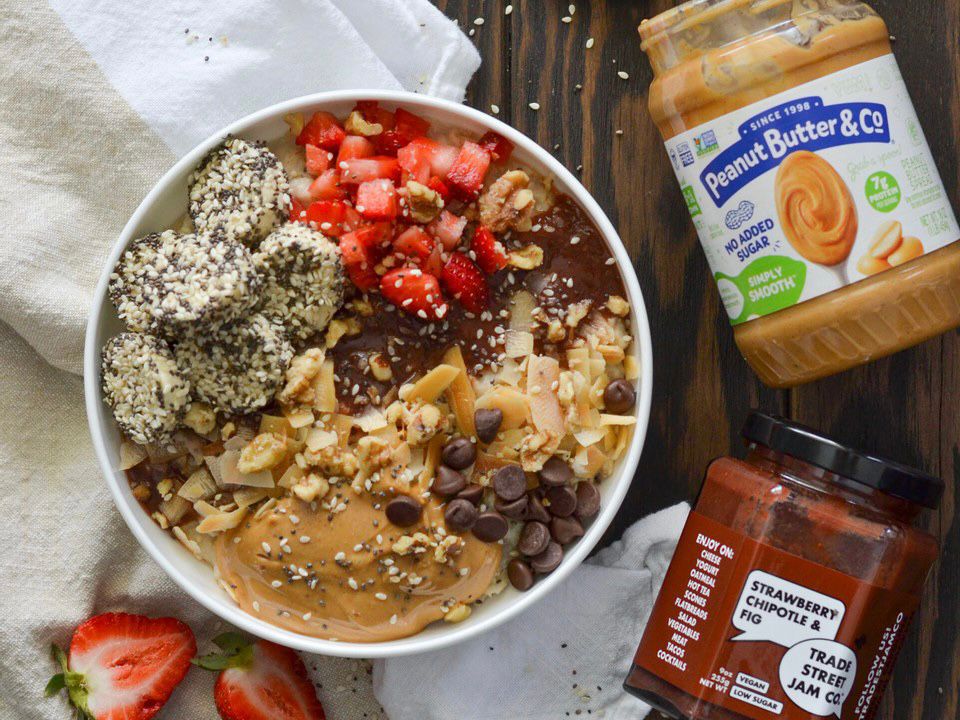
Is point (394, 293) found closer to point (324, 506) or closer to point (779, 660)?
point (324, 506)

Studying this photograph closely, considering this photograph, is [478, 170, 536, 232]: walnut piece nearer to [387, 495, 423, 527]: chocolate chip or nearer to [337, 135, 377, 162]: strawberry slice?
[337, 135, 377, 162]: strawberry slice

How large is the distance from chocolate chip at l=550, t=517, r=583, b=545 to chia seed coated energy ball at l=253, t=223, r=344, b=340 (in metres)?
0.69

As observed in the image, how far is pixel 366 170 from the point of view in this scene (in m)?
2.09

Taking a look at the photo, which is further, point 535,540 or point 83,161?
point 83,161

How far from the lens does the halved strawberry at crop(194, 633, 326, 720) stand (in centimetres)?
239

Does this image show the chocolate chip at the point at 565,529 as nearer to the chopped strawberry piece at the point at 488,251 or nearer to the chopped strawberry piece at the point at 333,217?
the chopped strawberry piece at the point at 488,251

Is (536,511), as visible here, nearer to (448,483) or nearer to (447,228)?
(448,483)

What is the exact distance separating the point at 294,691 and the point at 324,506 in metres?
0.69

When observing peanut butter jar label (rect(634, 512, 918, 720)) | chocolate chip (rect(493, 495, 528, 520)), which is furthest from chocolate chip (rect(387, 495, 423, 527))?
peanut butter jar label (rect(634, 512, 918, 720))

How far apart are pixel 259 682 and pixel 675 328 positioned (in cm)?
141

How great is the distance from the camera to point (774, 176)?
2.04 m

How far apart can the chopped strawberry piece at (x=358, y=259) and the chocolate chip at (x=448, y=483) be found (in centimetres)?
45

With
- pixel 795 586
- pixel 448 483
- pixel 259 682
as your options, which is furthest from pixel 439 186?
pixel 259 682

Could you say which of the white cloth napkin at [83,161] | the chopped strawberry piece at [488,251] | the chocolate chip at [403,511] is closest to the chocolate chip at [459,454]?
the chocolate chip at [403,511]
